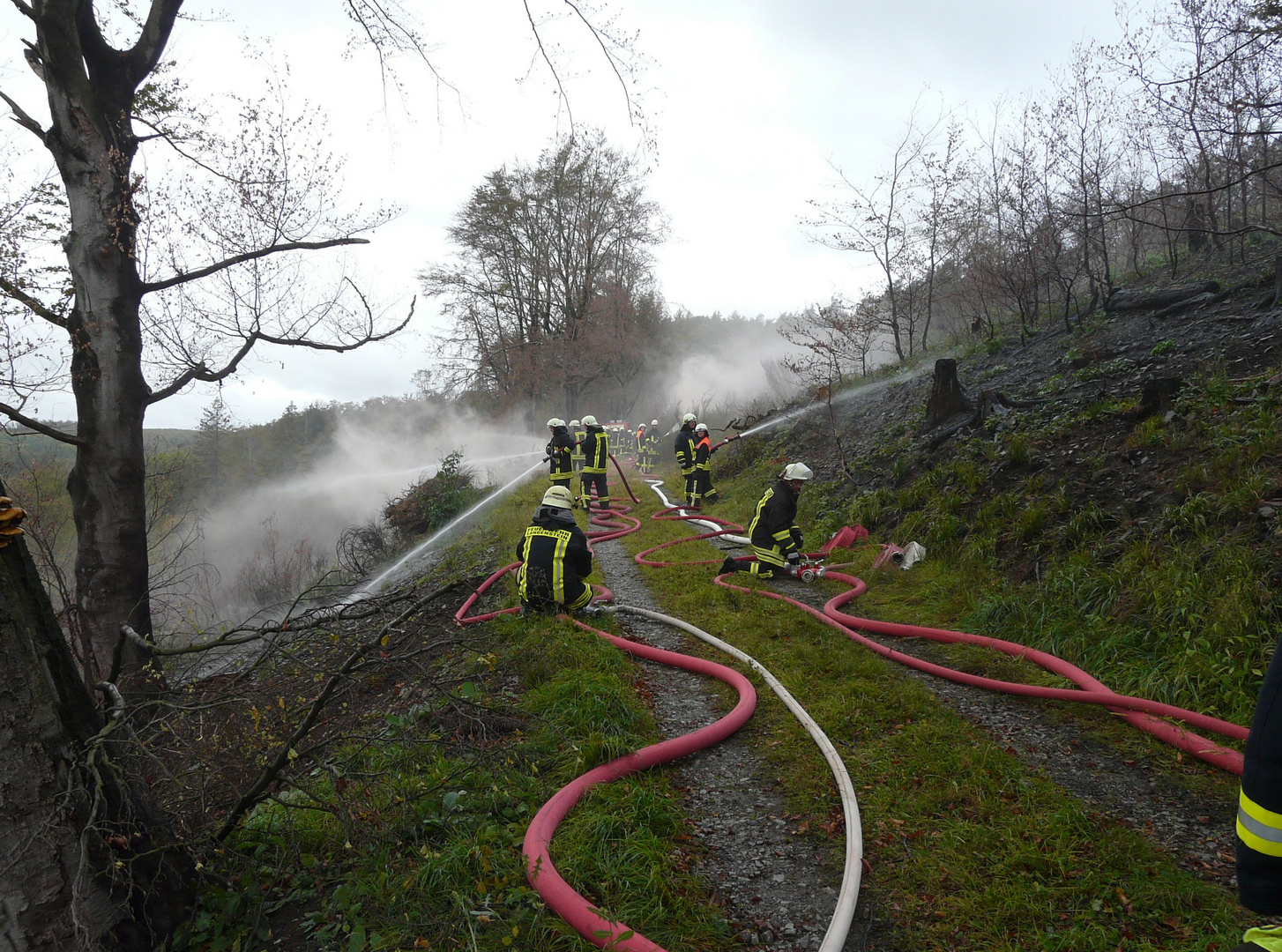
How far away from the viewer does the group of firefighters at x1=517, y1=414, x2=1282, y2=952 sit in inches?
47.9

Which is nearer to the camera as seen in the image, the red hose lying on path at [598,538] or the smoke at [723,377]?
the red hose lying on path at [598,538]

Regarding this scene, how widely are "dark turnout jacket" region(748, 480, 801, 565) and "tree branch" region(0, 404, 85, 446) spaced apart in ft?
20.1

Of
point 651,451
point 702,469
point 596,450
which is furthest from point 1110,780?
point 651,451

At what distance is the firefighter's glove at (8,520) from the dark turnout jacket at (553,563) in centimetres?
381

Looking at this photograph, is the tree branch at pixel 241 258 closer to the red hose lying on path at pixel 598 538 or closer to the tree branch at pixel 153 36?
the tree branch at pixel 153 36

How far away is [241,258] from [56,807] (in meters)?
4.42

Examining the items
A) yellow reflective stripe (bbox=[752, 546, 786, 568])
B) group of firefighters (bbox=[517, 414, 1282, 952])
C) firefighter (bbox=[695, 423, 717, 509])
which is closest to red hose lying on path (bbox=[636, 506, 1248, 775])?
yellow reflective stripe (bbox=[752, 546, 786, 568])

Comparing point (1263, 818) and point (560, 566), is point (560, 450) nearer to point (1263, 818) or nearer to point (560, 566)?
point (560, 566)

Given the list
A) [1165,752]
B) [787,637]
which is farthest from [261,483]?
[1165,752]

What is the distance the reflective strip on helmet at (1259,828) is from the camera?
1205 mm

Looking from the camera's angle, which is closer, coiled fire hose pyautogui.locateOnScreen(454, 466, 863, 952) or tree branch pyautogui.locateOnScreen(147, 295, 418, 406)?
coiled fire hose pyautogui.locateOnScreen(454, 466, 863, 952)

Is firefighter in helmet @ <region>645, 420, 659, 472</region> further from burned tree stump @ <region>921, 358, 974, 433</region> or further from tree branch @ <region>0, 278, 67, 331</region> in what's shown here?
tree branch @ <region>0, 278, 67, 331</region>

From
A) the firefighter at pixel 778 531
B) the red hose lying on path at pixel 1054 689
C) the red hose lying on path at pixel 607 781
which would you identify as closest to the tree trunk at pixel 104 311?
the red hose lying on path at pixel 607 781

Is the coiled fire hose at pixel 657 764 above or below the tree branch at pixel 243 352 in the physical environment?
below
